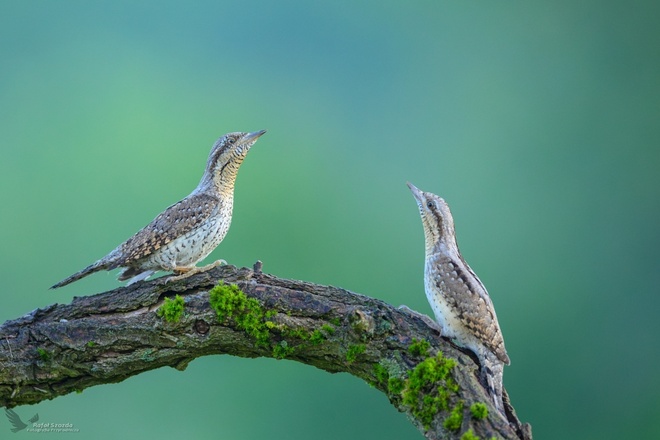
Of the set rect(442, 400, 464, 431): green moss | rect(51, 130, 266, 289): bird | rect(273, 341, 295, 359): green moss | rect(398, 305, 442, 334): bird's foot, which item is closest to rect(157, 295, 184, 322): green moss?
rect(51, 130, 266, 289): bird

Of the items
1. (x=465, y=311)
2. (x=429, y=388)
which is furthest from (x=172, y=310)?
(x=465, y=311)

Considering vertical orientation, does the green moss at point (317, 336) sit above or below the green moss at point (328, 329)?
below

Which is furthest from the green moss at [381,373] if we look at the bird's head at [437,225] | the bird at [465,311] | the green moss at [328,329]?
the bird's head at [437,225]

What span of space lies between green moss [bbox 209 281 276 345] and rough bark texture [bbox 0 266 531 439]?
0.04ft

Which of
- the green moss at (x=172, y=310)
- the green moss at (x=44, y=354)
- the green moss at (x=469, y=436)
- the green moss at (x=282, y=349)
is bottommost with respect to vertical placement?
the green moss at (x=44, y=354)

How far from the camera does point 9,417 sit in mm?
4957

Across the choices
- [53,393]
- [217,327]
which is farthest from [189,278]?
[53,393]

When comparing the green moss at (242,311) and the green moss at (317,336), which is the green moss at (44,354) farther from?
the green moss at (317,336)

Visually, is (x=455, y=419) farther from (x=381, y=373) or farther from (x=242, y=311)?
(x=242, y=311)

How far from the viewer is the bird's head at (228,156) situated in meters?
5.07

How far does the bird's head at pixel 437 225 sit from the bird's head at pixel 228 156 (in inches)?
49.7

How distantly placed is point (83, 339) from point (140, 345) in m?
0.32

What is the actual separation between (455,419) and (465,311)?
2.39 ft

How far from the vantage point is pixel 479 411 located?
3566 millimetres
